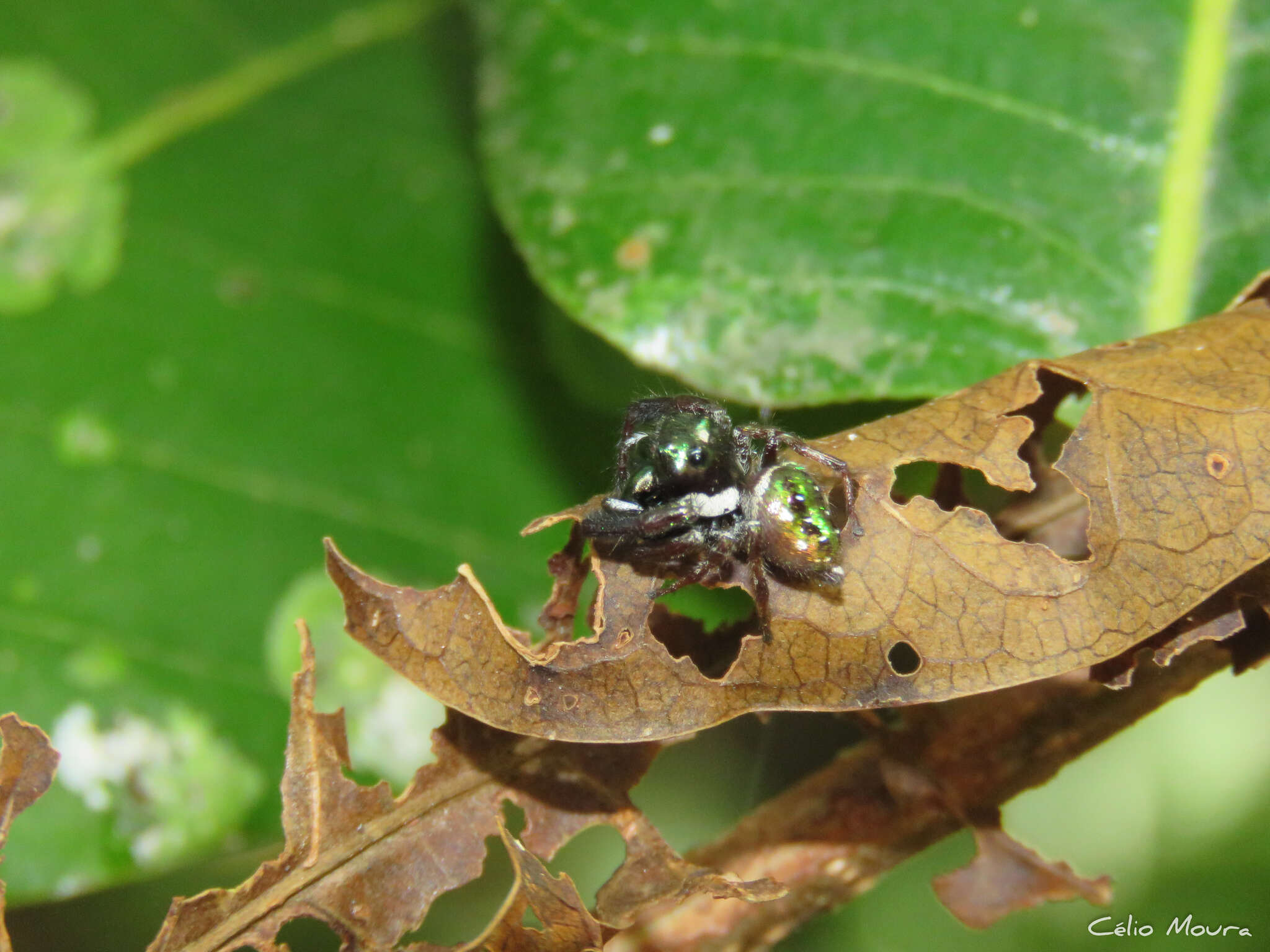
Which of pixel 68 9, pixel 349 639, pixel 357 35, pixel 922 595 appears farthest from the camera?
pixel 357 35

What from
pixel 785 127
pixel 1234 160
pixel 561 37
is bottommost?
pixel 1234 160

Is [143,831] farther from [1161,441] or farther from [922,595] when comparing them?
[1161,441]

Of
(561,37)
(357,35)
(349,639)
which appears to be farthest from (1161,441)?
(357,35)

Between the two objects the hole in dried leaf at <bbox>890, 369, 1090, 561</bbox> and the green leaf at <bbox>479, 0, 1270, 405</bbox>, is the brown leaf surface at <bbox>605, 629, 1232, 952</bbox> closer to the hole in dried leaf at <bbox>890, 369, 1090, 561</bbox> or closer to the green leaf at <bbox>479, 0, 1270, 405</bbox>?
the hole in dried leaf at <bbox>890, 369, 1090, 561</bbox>

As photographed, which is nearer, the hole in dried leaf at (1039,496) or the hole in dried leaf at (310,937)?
the hole in dried leaf at (1039,496)

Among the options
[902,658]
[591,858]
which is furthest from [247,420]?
[902,658]

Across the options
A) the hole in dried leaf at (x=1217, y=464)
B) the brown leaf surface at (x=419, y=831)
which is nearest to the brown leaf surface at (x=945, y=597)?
the hole in dried leaf at (x=1217, y=464)

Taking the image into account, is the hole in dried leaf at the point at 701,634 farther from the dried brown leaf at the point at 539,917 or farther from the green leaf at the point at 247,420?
the green leaf at the point at 247,420
